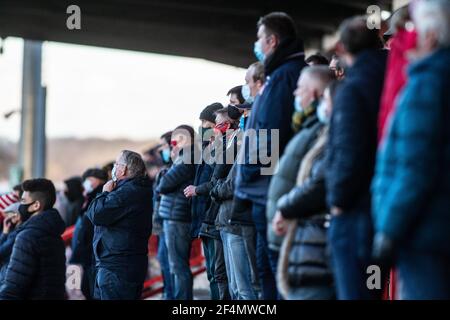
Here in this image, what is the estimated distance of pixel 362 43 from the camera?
18.8ft

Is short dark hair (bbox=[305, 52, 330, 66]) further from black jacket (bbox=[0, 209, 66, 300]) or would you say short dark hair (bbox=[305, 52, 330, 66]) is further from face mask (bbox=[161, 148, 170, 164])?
face mask (bbox=[161, 148, 170, 164])

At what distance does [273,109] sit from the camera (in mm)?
6746

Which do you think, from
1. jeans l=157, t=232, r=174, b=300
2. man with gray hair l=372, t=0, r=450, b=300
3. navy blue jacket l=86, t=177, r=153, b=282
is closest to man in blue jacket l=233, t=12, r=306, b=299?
man with gray hair l=372, t=0, r=450, b=300

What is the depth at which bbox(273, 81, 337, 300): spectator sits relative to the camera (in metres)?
5.90

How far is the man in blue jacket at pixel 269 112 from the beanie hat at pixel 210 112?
9.54 feet

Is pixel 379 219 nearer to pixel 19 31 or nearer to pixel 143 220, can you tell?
pixel 143 220

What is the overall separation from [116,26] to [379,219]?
20007 millimetres

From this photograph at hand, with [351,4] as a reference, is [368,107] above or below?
below

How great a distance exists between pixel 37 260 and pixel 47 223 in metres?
0.36

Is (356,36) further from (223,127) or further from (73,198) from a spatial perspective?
(73,198)

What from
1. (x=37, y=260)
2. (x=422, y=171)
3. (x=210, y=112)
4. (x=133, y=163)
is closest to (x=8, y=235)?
(x=37, y=260)

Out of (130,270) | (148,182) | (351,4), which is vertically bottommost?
(130,270)

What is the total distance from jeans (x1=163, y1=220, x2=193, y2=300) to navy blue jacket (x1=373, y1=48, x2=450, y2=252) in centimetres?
613

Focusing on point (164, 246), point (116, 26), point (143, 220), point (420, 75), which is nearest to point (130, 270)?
point (143, 220)
